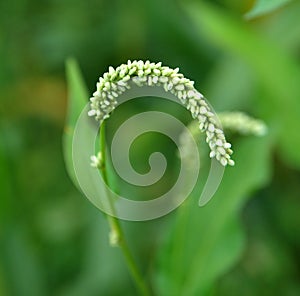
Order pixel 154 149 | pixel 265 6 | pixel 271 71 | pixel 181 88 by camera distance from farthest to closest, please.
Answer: pixel 154 149 → pixel 271 71 → pixel 265 6 → pixel 181 88

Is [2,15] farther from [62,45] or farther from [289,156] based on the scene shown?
[289,156]

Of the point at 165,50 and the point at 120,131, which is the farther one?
the point at 165,50

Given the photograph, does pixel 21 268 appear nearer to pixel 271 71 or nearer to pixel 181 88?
pixel 271 71

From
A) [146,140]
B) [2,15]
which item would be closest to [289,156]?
[146,140]

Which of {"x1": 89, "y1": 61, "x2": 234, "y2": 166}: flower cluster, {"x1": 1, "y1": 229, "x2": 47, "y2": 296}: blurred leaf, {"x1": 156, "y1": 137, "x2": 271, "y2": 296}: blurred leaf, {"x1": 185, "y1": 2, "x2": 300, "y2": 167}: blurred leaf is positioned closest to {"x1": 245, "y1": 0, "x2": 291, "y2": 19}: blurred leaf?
{"x1": 89, "y1": 61, "x2": 234, "y2": 166}: flower cluster

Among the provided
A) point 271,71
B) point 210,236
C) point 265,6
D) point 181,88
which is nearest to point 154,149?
point 271,71

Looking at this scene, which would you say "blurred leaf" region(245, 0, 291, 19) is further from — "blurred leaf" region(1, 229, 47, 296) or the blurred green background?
"blurred leaf" region(1, 229, 47, 296)
